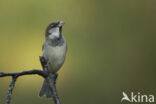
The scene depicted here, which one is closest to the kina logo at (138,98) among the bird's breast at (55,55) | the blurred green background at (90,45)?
the blurred green background at (90,45)

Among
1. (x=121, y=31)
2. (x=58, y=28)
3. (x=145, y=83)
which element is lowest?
(x=145, y=83)

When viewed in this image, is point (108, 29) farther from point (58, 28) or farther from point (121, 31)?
point (58, 28)

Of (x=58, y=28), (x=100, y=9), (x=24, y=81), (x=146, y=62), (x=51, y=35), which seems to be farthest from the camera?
(x=100, y=9)

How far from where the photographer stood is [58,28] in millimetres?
2018

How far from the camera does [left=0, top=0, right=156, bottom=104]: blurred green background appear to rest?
15.0ft

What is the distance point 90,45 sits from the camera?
505 cm

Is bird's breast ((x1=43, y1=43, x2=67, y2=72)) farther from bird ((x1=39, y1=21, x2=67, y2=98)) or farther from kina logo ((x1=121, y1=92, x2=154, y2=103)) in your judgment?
kina logo ((x1=121, y1=92, x2=154, y2=103))

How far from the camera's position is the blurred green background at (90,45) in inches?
180

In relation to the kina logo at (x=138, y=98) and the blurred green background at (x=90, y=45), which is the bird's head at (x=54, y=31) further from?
the blurred green background at (x=90, y=45)

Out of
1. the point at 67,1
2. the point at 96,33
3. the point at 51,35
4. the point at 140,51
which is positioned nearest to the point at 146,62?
the point at 140,51

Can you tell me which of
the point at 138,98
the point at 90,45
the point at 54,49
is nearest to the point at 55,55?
the point at 54,49

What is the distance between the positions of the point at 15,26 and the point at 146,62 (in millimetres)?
1206

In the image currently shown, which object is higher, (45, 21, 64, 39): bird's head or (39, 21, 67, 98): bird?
(45, 21, 64, 39): bird's head

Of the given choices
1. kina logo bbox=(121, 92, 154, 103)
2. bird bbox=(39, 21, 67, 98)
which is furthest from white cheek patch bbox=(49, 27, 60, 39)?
kina logo bbox=(121, 92, 154, 103)
